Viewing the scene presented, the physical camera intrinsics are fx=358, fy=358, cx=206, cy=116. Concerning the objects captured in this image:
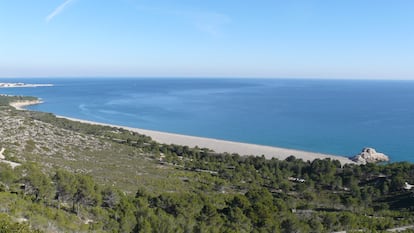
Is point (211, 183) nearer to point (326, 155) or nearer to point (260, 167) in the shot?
point (260, 167)

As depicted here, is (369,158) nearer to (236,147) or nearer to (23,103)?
(236,147)

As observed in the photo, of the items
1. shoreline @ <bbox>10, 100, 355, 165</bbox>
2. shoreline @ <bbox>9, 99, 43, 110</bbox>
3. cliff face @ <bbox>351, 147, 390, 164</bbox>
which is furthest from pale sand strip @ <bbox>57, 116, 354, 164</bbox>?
shoreline @ <bbox>9, 99, 43, 110</bbox>

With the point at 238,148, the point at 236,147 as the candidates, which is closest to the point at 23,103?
the point at 236,147

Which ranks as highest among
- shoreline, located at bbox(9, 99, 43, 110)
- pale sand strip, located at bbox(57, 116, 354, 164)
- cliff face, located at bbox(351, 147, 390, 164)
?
shoreline, located at bbox(9, 99, 43, 110)

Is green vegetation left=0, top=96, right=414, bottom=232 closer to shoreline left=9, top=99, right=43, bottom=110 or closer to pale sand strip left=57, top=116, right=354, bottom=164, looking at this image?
pale sand strip left=57, top=116, right=354, bottom=164

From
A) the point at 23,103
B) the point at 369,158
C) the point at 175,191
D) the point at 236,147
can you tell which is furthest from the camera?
the point at 23,103

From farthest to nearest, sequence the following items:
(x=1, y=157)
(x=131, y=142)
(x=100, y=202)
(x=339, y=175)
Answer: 1. (x=131, y=142)
2. (x=339, y=175)
3. (x=1, y=157)
4. (x=100, y=202)

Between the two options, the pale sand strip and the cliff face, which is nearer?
the cliff face

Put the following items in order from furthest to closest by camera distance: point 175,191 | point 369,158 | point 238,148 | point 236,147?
point 236,147 → point 238,148 → point 369,158 → point 175,191

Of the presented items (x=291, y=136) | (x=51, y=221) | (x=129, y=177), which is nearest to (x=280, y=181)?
(x=129, y=177)
